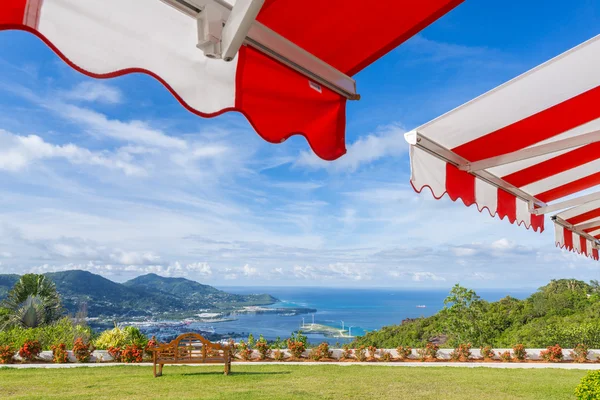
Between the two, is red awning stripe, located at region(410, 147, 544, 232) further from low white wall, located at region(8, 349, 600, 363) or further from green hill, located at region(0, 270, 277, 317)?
green hill, located at region(0, 270, 277, 317)

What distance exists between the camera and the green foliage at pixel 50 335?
38.2 ft

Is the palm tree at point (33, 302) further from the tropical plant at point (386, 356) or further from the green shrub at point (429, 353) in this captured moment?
the green shrub at point (429, 353)

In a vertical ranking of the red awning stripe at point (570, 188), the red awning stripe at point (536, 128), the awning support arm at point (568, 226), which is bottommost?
the awning support arm at point (568, 226)

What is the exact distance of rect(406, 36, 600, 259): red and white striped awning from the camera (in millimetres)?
2357

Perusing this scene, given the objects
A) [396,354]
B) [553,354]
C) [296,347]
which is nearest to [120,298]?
[296,347]

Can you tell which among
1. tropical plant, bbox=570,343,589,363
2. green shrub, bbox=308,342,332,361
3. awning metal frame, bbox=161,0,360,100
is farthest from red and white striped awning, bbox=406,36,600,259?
tropical plant, bbox=570,343,589,363

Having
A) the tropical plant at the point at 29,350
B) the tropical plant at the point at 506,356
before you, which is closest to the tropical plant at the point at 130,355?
the tropical plant at the point at 29,350

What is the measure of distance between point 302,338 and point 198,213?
5786cm

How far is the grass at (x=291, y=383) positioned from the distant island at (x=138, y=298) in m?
30.7

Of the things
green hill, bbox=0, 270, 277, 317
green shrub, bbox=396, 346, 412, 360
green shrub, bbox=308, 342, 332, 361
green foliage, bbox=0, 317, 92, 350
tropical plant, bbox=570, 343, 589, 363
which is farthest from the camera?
green hill, bbox=0, 270, 277, 317

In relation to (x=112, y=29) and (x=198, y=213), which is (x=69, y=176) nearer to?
(x=198, y=213)

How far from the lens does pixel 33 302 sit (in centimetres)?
1794

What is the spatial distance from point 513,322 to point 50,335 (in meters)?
16.9

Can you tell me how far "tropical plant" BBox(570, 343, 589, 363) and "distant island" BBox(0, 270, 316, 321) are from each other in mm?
35596
